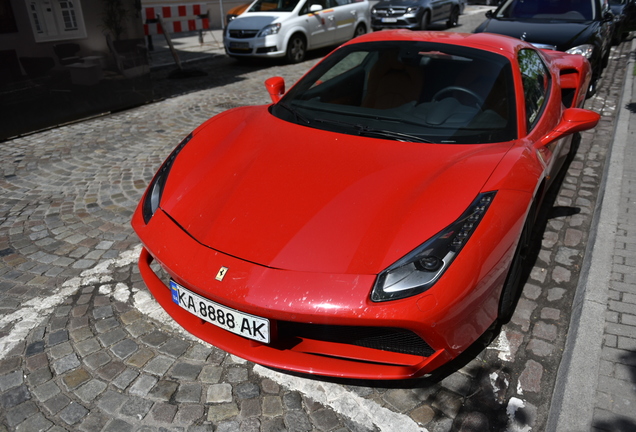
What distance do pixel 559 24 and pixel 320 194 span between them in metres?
6.82

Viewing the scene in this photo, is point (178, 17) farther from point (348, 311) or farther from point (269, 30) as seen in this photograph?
point (348, 311)

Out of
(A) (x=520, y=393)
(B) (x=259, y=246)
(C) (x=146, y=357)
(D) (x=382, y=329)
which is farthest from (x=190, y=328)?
(A) (x=520, y=393)

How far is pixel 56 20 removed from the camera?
669 cm

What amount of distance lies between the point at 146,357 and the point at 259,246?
2.97 ft

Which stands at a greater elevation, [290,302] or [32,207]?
[290,302]

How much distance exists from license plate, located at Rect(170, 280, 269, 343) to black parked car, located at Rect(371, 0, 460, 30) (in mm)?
14365

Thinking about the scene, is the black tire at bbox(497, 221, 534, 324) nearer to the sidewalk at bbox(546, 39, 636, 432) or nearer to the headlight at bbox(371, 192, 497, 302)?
the sidewalk at bbox(546, 39, 636, 432)

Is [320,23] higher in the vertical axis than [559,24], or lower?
lower

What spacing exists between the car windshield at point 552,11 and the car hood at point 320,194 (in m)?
6.32

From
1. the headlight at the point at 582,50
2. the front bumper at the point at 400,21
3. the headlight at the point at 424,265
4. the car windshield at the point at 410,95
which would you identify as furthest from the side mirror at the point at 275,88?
the front bumper at the point at 400,21

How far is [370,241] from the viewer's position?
7.63 feet

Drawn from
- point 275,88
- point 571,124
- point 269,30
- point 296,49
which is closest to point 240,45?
point 269,30

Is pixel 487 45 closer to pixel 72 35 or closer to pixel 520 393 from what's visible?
pixel 520 393

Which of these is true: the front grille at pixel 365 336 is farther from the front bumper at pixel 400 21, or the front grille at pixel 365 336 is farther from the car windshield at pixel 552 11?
the front bumper at pixel 400 21
